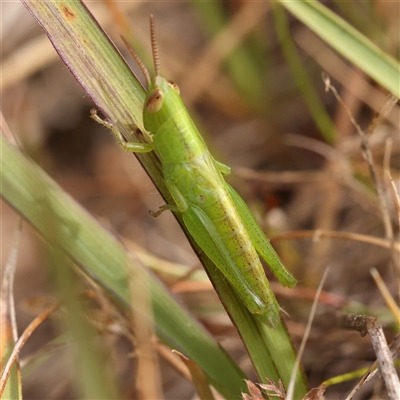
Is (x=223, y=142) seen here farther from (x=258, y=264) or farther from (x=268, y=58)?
(x=258, y=264)

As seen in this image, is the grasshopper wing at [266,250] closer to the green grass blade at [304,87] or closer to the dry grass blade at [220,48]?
the green grass blade at [304,87]

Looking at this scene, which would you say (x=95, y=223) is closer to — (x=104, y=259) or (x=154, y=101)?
(x=104, y=259)

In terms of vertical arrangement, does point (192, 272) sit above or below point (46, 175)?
below

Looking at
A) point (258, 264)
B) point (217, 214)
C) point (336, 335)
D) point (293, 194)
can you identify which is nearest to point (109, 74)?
point (217, 214)

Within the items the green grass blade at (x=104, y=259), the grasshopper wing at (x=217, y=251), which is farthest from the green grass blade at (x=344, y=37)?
the green grass blade at (x=104, y=259)

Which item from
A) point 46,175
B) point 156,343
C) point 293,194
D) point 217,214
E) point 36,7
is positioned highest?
point 36,7

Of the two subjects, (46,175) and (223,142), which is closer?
(46,175)
